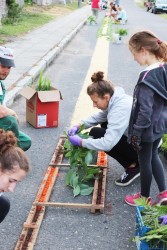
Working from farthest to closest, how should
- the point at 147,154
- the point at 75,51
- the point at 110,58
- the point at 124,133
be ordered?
the point at 75,51 → the point at 110,58 → the point at 124,133 → the point at 147,154

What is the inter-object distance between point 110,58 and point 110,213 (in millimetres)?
8308

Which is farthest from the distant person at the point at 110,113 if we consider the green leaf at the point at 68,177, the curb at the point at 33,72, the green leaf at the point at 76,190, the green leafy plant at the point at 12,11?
the green leafy plant at the point at 12,11

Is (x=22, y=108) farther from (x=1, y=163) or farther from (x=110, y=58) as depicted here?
(x=110, y=58)

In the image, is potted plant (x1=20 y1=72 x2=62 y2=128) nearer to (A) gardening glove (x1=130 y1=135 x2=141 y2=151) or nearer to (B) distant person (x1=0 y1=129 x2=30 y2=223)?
(A) gardening glove (x1=130 y1=135 x2=141 y2=151)

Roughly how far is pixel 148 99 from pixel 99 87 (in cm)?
71

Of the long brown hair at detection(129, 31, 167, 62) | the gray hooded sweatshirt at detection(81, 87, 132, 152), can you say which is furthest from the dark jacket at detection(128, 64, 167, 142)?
the gray hooded sweatshirt at detection(81, 87, 132, 152)

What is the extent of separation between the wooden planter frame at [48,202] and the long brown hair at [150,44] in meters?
1.30

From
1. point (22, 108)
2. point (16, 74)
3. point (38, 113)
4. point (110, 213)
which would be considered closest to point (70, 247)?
point (110, 213)

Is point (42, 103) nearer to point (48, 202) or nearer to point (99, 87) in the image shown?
point (99, 87)

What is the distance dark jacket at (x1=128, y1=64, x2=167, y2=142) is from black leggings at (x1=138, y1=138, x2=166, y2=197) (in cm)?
13

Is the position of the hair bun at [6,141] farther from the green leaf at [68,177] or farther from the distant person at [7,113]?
the green leaf at [68,177]

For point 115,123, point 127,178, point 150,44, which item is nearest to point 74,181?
point 127,178

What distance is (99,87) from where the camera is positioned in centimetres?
388

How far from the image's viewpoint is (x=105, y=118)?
14.4ft
